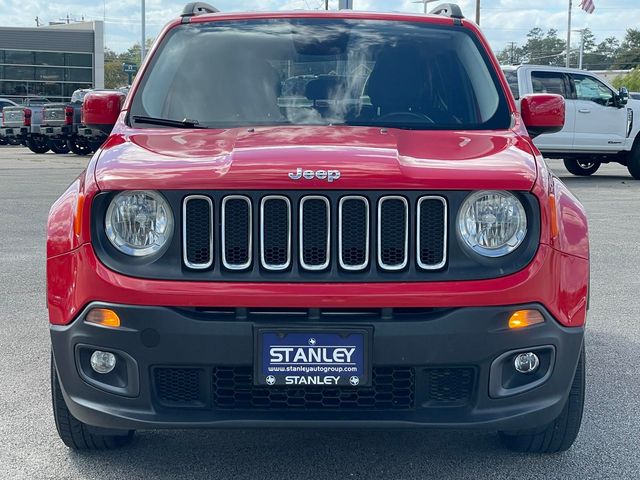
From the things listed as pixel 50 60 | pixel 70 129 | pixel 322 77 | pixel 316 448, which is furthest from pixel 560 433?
pixel 50 60

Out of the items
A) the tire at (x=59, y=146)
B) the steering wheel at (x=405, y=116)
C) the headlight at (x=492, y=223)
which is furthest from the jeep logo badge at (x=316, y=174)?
the tire at (x=59, y=146)

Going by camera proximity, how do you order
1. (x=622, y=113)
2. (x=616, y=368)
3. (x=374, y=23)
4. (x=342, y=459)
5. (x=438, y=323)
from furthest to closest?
(x=622, y=113) < (x=616, y=368) < (x=374, y=23) < (x=342, y=459) < (x=438, y=323)

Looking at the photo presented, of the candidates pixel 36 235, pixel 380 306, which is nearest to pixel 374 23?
pixel 380 306

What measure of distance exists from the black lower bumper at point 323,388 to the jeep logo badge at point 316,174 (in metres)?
0.48

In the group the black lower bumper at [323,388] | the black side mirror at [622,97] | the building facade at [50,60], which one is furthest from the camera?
the building facade at [50,60]

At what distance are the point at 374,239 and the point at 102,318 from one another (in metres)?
0.95

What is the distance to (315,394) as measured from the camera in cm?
346

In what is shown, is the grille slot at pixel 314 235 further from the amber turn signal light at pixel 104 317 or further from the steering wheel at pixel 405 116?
the steering wheel at pixel 405 116

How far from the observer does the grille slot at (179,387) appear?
11.2ft

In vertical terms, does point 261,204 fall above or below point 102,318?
above

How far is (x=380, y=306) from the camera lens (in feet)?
10.9

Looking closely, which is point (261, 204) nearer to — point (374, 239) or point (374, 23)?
point (374, 239)

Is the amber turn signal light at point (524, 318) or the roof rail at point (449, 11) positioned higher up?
the roof rail at point (449, 11)

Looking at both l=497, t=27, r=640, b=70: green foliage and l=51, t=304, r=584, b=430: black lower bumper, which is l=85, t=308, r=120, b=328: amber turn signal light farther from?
l=497, t=27, r=640, b=70: green foliage
